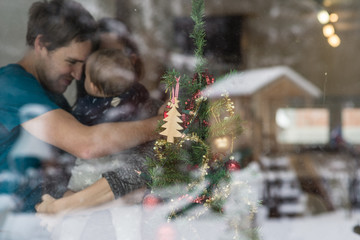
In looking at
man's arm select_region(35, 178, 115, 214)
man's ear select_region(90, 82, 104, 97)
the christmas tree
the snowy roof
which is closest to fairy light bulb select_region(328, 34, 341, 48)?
the snowy roof

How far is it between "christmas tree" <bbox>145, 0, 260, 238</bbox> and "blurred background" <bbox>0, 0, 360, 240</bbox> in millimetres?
619

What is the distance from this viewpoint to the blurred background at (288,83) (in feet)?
8.23

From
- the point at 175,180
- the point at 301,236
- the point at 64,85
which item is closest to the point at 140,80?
the point at 64,85

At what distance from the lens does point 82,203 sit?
238 centimetres

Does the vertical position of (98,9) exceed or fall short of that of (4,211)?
it exceeds it

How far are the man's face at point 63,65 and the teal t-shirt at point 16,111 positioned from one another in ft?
0.27

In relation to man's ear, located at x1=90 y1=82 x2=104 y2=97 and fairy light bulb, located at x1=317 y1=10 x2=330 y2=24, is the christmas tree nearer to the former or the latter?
man's ear, located at x1=90 y1=82 x2=104 y2=97

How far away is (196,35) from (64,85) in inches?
40.7

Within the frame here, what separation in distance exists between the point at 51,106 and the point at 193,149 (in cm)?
109

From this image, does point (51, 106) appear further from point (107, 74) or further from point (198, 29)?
point (198, 29)

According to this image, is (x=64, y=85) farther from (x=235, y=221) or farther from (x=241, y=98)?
(x=235, y=221)

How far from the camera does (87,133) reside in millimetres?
2354

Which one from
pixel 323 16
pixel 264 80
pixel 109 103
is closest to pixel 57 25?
pixel 109 103

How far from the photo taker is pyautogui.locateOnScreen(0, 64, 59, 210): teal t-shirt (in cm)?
235
